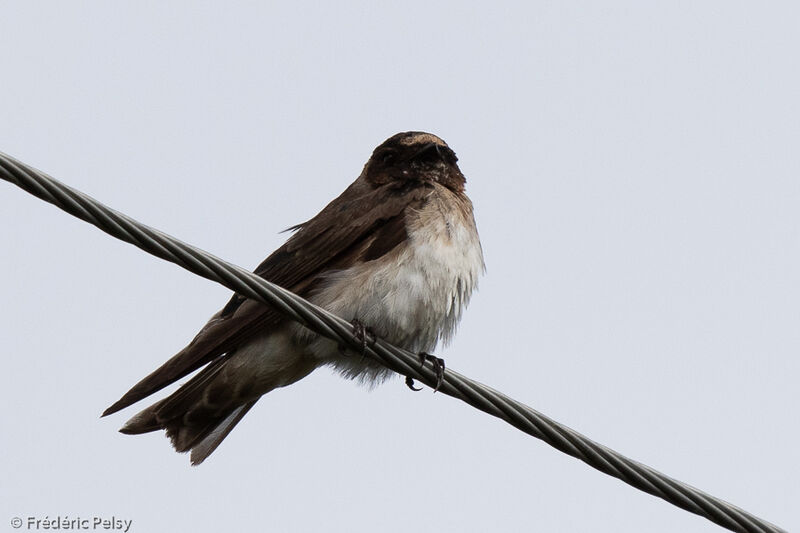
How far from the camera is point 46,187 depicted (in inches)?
190

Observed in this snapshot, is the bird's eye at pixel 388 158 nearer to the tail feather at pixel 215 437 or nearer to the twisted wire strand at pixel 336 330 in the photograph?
the tail feather at pixel 215 437

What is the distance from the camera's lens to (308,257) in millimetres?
8281

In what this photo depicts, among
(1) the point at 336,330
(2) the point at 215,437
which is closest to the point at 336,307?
(2) the point at 215,437

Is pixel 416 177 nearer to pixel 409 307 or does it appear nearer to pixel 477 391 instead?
pixel 409 307

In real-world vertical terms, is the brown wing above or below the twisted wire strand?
above

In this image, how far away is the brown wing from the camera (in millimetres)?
7695

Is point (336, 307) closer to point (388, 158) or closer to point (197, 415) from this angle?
point (197, 415)

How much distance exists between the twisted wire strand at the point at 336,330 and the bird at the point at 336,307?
133 cm

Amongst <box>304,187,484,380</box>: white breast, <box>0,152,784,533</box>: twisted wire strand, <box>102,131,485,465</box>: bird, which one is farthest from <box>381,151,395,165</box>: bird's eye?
<box>0,152,784,533</box>: twisted wire strand

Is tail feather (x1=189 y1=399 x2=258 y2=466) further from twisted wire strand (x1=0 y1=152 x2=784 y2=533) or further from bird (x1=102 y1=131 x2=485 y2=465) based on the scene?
twisted wire strand (x1=0 y1=152 x2=784 y2=533)

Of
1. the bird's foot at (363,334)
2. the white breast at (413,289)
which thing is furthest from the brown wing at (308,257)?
the bird's foot at (363,334)

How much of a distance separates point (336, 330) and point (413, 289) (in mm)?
1766

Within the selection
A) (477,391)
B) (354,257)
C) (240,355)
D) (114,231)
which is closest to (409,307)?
(354,257)

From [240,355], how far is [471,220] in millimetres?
1940
